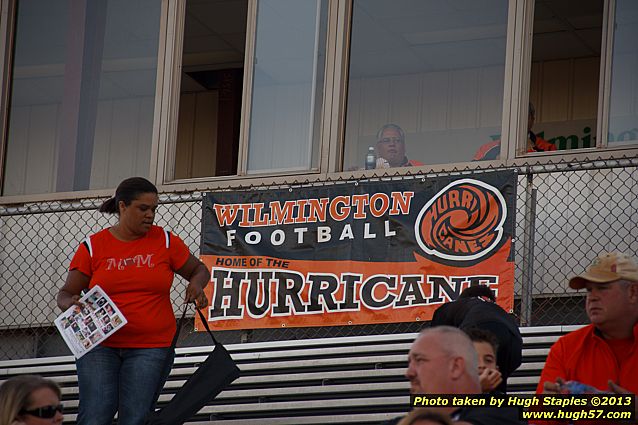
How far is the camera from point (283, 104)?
989 cm

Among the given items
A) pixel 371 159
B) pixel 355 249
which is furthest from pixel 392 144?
pixel 355 249

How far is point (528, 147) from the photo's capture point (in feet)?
29.3

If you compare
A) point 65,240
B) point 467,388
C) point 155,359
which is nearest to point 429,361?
point 467,388

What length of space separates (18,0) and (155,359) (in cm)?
527

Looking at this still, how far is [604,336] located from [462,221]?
2.81 metres

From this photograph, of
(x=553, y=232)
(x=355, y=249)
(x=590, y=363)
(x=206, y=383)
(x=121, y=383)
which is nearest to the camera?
(x=590, y=363)

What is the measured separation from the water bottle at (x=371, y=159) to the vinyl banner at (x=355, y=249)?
441 mm

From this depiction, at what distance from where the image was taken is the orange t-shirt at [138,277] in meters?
7.25

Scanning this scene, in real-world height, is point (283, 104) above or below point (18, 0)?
below

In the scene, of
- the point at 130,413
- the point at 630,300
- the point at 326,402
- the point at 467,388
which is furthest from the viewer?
the point at 326,402

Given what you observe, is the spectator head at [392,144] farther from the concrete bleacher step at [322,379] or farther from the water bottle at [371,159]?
the concrete bleacher step at [322,379]

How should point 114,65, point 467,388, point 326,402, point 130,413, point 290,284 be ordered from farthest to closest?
point 114,65 < point 290,284 < point 326,402 < point 130,413 < point 467,388

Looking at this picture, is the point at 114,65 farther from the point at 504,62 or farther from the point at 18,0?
the point at 504,62

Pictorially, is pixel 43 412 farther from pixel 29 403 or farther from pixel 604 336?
pixel 604 336
